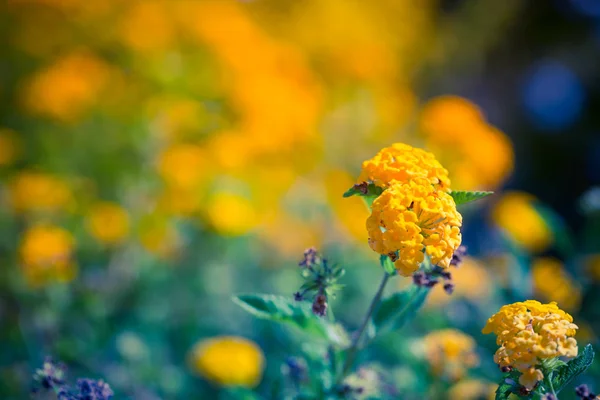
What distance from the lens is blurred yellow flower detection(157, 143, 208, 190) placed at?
3029mm

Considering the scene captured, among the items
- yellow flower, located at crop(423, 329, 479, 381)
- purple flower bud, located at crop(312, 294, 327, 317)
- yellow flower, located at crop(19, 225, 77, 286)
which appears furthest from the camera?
yellow flower, located at crop(19, 225, 77, 286)

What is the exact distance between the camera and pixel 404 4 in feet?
19.0

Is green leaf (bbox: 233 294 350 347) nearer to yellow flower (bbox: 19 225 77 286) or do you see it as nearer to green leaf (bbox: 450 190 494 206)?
green leaf (bbox: 450 190 494 206)

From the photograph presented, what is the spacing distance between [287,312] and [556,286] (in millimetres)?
1406

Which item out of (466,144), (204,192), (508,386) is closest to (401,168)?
(508,386)

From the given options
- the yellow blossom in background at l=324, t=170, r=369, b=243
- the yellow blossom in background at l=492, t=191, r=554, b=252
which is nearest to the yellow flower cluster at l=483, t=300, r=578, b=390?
the yellow blossom in background at l=492, t=191, r=554, b=252

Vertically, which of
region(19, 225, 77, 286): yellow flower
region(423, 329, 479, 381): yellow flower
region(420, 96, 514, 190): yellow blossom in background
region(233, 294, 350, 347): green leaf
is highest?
region(420, 96, 514, 190): yellow blossom in background

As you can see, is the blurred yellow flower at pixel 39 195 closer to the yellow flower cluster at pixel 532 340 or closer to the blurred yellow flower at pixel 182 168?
the blurred yellow flower at pixel 182 168

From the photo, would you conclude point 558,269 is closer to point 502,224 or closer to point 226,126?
point 502,224

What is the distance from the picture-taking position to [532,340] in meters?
1.11

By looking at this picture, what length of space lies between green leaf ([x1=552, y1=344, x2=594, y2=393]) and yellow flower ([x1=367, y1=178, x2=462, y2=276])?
332mm

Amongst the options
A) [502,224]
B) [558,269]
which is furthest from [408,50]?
[558,269]

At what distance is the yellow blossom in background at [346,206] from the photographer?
3190 mm

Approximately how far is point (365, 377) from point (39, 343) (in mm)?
1552
